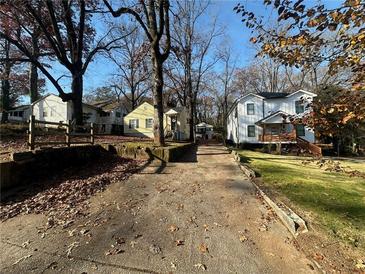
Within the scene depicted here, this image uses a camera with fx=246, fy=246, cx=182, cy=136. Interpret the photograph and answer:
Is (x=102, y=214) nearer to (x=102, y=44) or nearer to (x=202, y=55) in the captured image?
(x=102, y=44)

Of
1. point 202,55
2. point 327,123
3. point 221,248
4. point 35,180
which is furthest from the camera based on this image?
point 202,55

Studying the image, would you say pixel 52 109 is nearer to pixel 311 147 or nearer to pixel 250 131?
pixel 250 131

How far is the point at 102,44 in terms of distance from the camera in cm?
2050

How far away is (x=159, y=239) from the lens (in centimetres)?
400

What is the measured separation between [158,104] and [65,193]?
7131mm

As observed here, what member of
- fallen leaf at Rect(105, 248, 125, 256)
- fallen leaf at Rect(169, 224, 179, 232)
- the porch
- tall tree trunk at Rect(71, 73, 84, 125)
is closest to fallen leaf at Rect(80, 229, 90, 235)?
fallen leaf at Rect(105, 248, 125, 256)

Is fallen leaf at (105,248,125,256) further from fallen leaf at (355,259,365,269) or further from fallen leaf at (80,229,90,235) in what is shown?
fallen leaf at (355,259,365,269)

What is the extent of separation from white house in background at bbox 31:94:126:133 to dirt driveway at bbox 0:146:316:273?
25.0 metres

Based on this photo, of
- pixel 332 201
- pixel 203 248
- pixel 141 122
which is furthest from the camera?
pixel 141 122

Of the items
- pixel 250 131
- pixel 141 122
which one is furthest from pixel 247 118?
pixel 141 122

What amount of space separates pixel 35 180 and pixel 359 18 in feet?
25.5

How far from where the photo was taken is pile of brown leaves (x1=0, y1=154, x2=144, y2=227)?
4.97m

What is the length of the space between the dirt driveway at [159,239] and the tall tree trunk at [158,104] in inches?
240

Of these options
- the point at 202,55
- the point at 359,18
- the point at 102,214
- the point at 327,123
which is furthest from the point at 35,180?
the point at 202,55
